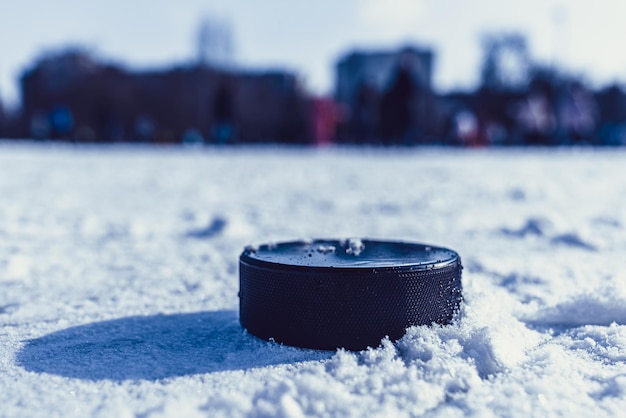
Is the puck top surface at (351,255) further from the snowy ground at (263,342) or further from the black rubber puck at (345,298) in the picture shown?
the snowy ground at (263,342)

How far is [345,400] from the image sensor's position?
164cm

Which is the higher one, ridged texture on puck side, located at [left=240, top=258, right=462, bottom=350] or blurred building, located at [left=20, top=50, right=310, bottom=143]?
blurred building, located at [left=20, top=50, right=310, bottom=143]

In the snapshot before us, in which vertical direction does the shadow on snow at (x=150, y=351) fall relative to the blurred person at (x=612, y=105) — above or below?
below

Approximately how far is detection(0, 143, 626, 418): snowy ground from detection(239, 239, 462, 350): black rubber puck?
0.06m

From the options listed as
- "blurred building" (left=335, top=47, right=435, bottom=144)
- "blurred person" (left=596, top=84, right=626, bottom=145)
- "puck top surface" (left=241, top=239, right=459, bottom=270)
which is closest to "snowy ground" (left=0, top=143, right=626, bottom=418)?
"puck top surface" (left=241, top=239, right=459, bottom=270)

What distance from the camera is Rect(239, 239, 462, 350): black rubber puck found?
1.97 metres

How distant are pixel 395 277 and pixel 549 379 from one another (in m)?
0.53

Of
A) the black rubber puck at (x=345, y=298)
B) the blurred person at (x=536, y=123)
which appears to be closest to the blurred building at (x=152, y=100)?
the blurred person at (x=536, y=123)

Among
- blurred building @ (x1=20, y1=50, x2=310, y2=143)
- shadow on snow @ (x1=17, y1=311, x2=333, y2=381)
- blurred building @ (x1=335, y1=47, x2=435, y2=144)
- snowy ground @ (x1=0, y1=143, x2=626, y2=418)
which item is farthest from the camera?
blurred building @ (x1=20, y1=50, x2=310, y2=143)

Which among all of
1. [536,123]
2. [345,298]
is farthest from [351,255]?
[536,123]

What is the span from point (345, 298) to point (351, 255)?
366 millimetres

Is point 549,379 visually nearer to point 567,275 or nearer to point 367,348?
point 367,348

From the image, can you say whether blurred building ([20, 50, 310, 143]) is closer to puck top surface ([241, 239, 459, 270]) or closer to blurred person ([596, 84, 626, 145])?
blurred person ([596, 84, 626, 145])

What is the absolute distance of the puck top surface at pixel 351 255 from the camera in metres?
2.06
